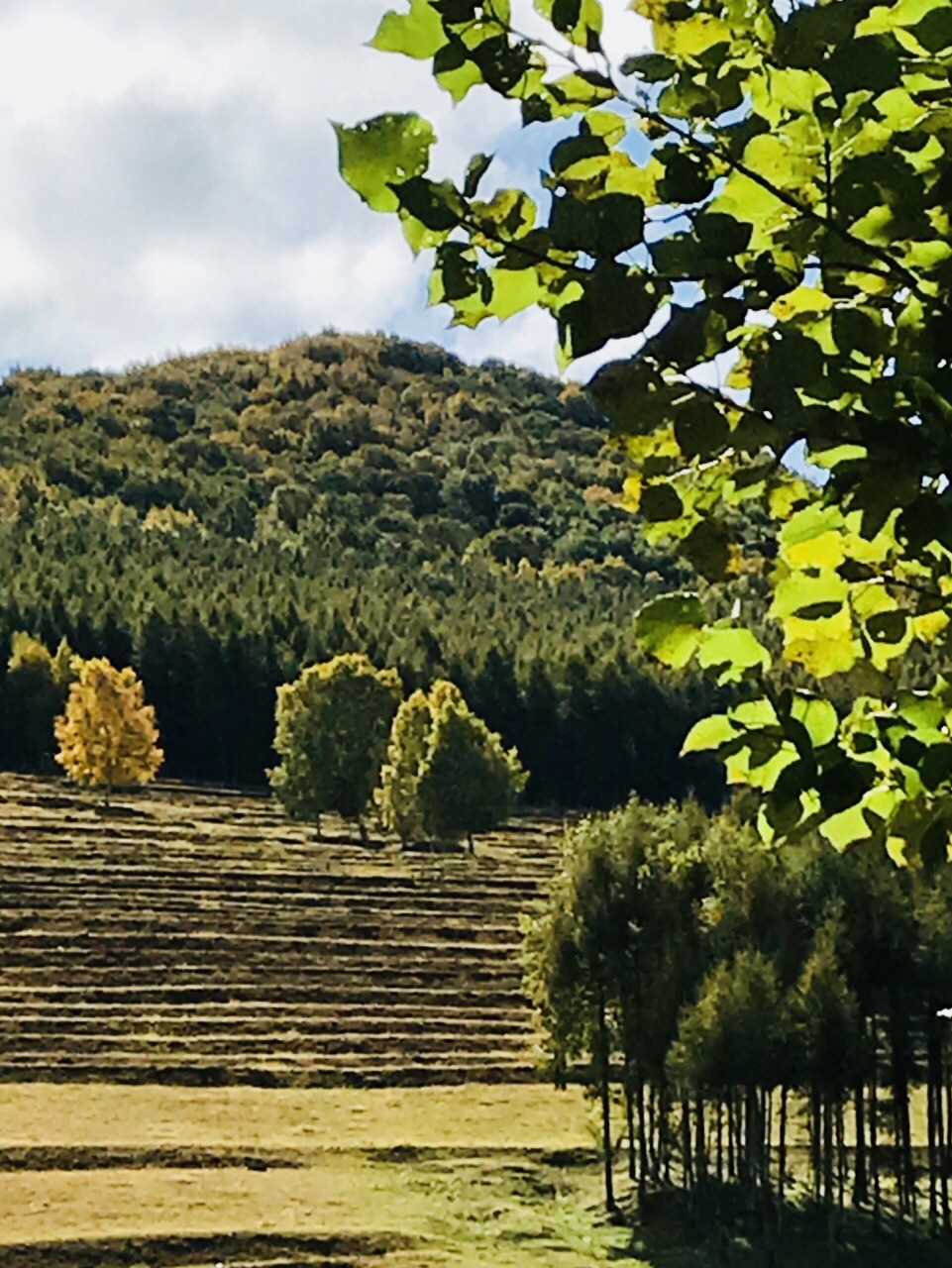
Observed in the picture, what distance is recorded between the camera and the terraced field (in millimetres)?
35906

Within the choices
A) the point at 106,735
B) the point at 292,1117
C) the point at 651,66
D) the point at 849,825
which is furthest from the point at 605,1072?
the point at 106,735

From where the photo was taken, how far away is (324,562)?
444 ft

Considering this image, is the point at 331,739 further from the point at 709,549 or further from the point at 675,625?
the point at 675,625

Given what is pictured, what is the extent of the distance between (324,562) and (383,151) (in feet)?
441

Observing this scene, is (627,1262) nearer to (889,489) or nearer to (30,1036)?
(30,1036)

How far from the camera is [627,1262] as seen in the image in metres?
23.6

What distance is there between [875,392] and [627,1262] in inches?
945

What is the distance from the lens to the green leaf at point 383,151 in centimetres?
187

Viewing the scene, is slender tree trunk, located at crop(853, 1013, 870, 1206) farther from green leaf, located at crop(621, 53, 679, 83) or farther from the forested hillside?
green leaf, located at crop(621, 53, 679, 83)

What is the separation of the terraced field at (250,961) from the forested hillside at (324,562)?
1694 cm

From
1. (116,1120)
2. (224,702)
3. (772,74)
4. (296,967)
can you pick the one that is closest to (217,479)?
(224,702)

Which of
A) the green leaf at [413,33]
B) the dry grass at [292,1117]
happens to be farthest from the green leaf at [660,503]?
the dry grass at [292,1117]

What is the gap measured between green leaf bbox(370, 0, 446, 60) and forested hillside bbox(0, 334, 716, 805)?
23658 millimetres

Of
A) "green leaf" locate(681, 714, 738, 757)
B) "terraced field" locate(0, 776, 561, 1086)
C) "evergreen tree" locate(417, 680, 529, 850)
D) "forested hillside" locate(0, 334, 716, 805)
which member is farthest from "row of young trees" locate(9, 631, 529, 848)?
"green leaf" locate(681, 714, 738, 757)
